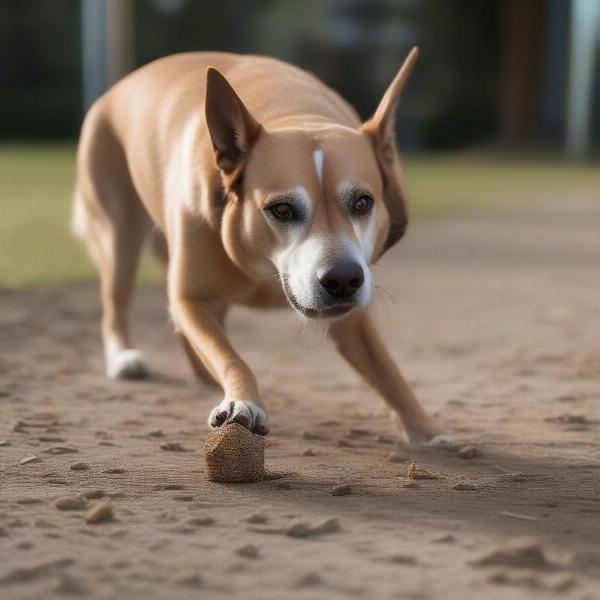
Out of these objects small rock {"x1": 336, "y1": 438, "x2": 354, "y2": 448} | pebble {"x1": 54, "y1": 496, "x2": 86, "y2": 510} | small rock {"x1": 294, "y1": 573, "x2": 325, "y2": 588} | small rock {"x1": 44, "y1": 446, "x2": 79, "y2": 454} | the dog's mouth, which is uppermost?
the dog's mouth

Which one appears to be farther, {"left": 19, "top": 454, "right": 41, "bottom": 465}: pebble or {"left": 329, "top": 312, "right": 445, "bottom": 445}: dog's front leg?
{"left": 329, "top": 312, "right": 445, "bottom": 445}: dog's front leg

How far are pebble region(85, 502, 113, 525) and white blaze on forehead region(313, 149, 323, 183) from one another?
4.42 feet

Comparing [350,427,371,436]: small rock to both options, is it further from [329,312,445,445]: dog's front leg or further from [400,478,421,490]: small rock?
[400,478,421,490]: small rock

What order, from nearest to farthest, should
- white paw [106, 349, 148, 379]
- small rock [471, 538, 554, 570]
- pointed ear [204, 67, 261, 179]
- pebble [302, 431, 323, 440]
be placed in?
small rock [471, 538, 554, 570], pointed ear [204, 67, 261, 179], pebble [302, 431, 323, 440], white paw [106, 349, 148, 379]

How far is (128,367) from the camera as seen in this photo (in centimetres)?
591

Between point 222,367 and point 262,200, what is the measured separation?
597 millimetres

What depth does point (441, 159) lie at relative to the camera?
24703 millimetres

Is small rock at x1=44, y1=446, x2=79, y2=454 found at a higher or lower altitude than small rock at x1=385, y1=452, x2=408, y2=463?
higher

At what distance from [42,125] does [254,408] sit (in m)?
24.8

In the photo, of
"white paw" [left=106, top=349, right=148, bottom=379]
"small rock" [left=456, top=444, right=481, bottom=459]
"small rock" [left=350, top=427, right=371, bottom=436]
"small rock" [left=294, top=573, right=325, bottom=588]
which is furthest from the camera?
"white paw" [left=106, top=349, right=148, bottom=379]

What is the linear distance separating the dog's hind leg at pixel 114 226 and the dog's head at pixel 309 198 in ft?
5.47

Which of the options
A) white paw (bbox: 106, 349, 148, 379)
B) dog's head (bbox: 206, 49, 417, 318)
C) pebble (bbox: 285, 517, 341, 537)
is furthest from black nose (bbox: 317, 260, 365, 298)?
white paw (bbox: 106, 349, 148, 379)

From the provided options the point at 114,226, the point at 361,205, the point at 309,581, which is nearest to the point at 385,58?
the point at 114,226

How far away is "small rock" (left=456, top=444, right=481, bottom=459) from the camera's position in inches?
175
